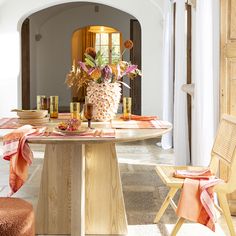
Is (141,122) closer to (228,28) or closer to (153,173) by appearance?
(228,28)

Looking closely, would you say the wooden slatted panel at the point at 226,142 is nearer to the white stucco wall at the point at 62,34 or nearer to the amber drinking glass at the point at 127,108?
the amber drinking glass at the point at 127,108

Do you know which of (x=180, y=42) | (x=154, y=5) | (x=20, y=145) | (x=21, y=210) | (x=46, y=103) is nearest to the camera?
(x=21, y=210)

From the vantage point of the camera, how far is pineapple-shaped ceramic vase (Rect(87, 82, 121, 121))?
163 inches

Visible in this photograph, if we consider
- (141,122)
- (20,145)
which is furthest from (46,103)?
(20,145)

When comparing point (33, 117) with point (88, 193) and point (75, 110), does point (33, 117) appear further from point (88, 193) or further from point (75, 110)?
point (88, 193)

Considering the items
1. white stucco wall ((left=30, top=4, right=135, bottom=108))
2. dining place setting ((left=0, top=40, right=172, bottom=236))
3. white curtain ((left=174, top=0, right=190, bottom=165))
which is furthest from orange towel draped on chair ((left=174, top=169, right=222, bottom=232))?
white stucco wall ((left=30, top=4, right=135, bottom=108))

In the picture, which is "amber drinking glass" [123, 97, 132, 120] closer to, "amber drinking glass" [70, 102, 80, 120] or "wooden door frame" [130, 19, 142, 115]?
"amber drinking glass" [70, 102, 80, 120]

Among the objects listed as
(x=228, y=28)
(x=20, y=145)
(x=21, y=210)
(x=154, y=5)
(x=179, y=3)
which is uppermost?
(x=154, y=5)

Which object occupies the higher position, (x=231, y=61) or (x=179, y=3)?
(x=179, y=3)

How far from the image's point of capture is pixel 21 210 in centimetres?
291

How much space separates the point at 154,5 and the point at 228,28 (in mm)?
5922

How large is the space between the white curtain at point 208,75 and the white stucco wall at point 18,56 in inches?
222

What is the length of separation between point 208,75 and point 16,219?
2.63m

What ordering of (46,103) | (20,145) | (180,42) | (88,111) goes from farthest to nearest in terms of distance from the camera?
(180,42), (46,103), (88,111), (20,145)
